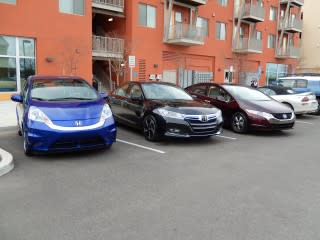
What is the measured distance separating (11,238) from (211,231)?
2105mm

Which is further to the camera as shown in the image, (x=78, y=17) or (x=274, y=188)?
(x=78, y=17)

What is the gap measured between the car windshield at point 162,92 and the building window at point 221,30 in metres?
22.7

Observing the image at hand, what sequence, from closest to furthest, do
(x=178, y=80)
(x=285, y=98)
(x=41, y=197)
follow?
(x=41, y=197) < (x=285, y=98) < (x=178, y=80)

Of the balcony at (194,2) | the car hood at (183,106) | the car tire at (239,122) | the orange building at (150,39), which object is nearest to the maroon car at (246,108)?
the car tire at (239,122)

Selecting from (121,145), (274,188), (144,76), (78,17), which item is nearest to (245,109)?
(121,145)

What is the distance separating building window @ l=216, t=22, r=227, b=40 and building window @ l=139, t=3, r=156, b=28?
26.2ft

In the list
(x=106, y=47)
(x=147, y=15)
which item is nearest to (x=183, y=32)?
(x=147, y=15)

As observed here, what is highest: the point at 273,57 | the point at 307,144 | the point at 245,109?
the point at 273,57

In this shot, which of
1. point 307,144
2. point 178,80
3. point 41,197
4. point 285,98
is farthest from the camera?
point 178,80

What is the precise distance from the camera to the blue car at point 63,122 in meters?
6.18

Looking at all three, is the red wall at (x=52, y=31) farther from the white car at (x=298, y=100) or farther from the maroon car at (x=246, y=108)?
the white car at (x=298, y=100)

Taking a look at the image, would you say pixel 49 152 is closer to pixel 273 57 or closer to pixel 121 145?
pixel 121 145

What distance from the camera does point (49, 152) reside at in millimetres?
6441

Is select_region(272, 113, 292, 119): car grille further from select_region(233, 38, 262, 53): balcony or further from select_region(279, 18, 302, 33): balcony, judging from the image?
select_region(279, 18, 302, 33): balcony
